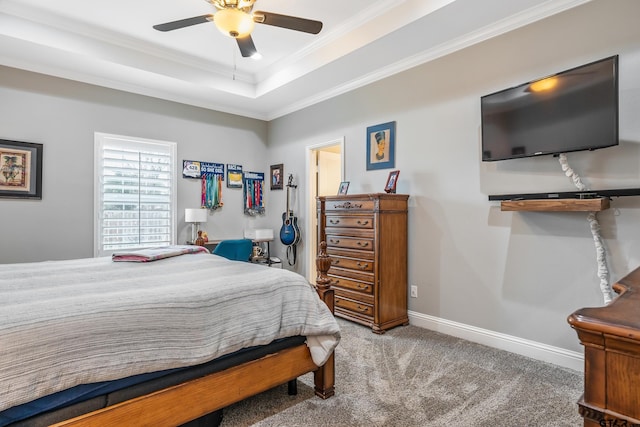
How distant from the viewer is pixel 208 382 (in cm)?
159

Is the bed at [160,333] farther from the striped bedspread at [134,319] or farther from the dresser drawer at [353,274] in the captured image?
the dresser drawer at [353,274]

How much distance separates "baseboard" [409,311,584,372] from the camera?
245 cm

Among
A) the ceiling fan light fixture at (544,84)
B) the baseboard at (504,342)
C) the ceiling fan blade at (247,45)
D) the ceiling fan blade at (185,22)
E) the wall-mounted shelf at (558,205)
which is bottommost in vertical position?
the baseboard at (504,342)

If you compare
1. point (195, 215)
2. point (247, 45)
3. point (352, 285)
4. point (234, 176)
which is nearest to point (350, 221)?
point (352, 285)

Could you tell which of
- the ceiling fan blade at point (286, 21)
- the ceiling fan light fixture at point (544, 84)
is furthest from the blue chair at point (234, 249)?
the ceiling fan light fixture at point (544, 84)

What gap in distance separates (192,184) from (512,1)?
4.12 meters

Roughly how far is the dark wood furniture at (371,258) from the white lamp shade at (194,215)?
71.2 inches

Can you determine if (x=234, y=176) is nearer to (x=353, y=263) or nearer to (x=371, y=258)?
(x=353, y=263)

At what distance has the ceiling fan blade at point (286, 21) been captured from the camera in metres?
2.40

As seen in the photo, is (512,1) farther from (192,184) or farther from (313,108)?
(192,184)

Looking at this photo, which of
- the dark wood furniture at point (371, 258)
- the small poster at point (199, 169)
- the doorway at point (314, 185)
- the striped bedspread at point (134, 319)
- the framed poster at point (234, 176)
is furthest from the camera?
the framed poster at point (234, 176)

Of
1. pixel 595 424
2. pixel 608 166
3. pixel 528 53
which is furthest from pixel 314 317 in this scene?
pixel 528 53

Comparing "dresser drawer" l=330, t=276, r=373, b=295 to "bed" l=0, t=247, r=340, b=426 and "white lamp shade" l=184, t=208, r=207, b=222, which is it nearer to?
"bed" l=0, t=247, r=340, b=426

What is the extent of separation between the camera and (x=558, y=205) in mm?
2293
